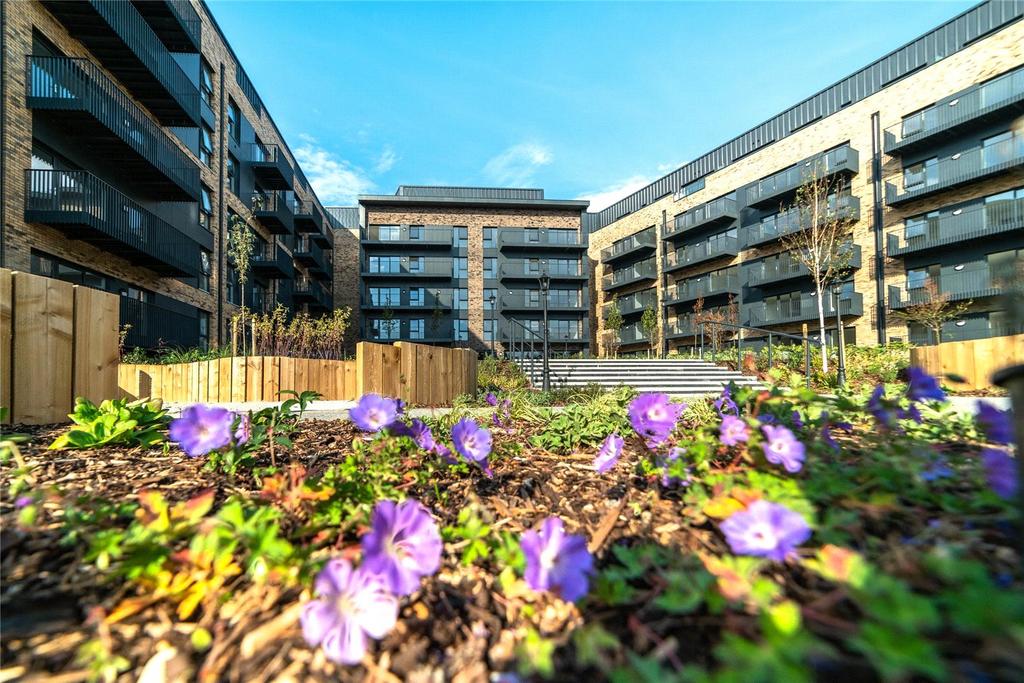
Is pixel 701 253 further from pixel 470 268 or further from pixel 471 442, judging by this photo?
pixel 471 442

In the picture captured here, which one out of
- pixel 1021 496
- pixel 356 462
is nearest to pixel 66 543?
pixel 356 462

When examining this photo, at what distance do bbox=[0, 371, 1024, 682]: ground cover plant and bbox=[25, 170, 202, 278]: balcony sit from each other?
11.7 metres

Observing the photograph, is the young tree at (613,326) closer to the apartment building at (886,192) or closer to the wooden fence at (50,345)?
the apartment building at (886,192)

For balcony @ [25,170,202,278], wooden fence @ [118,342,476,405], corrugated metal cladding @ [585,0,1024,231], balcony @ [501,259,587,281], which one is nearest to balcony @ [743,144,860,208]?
corrugated metal cladding @ [585,0,1024,231]

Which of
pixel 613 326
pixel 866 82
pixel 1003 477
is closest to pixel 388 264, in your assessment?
pixel 613 326

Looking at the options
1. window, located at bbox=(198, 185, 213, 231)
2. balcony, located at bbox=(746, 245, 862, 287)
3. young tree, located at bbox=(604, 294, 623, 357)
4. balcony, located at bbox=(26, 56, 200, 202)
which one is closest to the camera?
balcony, located at bbox=(26, 56, 200, 202)

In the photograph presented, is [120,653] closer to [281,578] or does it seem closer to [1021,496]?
[281,578]

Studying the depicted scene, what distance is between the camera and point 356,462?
1.60 metres

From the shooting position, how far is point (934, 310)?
16094 mm

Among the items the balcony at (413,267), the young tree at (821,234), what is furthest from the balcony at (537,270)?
the young tree at (821,234)

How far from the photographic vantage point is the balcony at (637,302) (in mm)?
30619

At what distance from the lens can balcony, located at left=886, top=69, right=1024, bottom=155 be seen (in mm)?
16156

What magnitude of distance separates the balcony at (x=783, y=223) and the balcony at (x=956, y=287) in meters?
3.91

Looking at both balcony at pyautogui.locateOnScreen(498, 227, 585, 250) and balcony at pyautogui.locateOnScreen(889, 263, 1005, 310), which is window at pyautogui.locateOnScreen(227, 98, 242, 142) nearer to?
balcony at pyautogui.locateOnScreen(498, 227, 585, 250)
